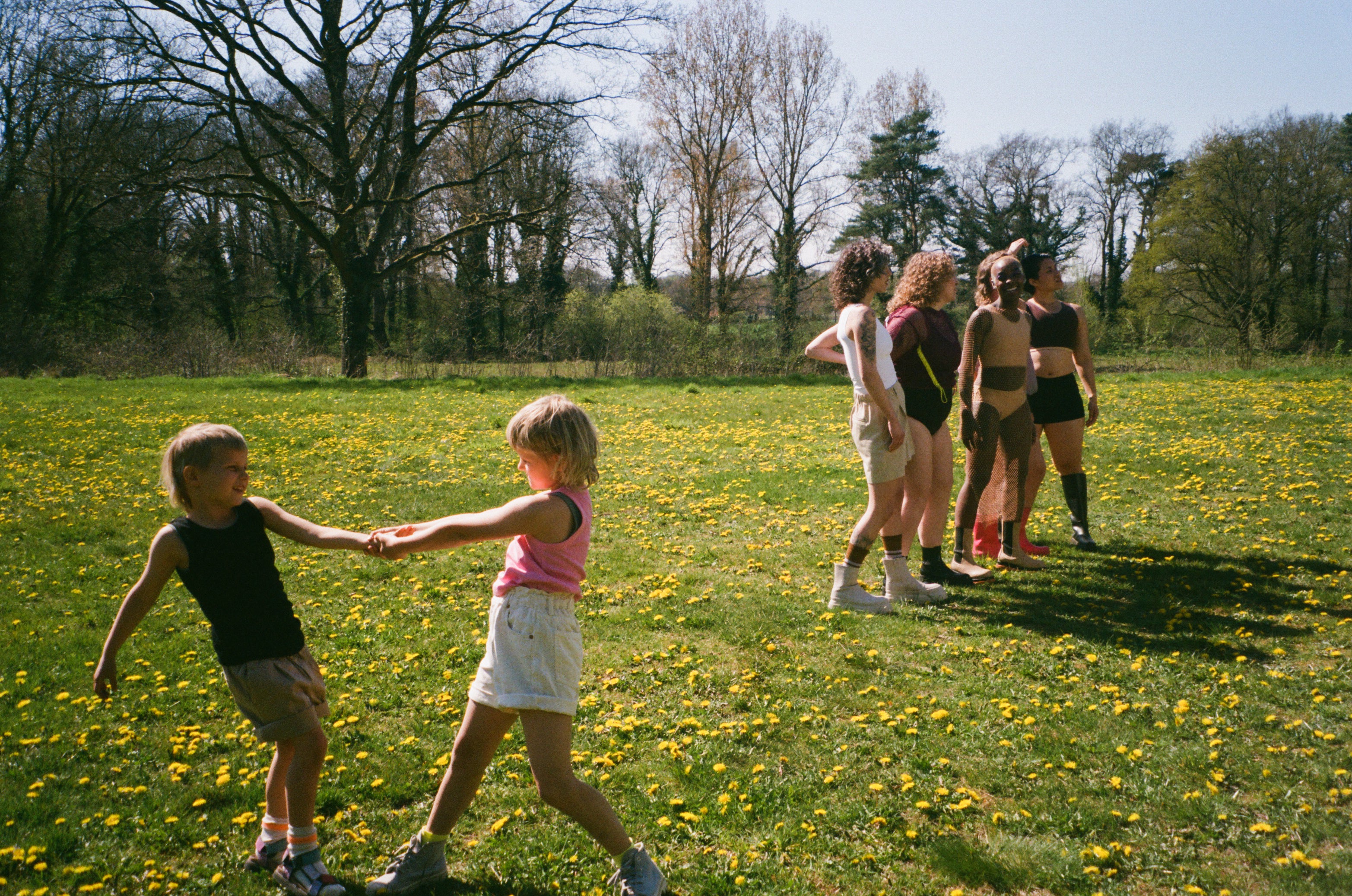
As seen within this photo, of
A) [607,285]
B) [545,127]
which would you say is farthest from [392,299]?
[545,127]

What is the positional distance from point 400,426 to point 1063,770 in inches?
529

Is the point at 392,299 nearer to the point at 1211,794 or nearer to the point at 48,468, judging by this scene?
the point at 48,468

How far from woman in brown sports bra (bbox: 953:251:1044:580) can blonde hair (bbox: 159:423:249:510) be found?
471 centimetres

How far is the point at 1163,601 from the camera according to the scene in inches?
226

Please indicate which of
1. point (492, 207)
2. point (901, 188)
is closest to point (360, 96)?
point (492, 207)

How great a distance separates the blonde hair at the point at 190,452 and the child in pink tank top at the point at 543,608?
0.66 metres

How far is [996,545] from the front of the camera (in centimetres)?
705

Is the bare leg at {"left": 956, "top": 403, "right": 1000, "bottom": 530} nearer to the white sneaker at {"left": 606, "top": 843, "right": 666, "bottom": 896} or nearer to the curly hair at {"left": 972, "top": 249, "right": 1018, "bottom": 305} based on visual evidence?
the curly hair at {"left": 972, "top": 249, "right": 1018, "bottom": 305}

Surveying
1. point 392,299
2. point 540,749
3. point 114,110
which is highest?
point 114,110

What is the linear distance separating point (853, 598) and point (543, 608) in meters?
3.50

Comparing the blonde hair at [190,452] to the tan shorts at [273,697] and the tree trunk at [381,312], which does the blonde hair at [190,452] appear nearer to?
the tan shorts at [273,697]

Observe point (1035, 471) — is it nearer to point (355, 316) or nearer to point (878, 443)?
point (878, 443)

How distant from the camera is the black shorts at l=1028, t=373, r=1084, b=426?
22.8ft

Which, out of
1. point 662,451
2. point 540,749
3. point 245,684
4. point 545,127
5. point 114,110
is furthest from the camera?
point 545,127
